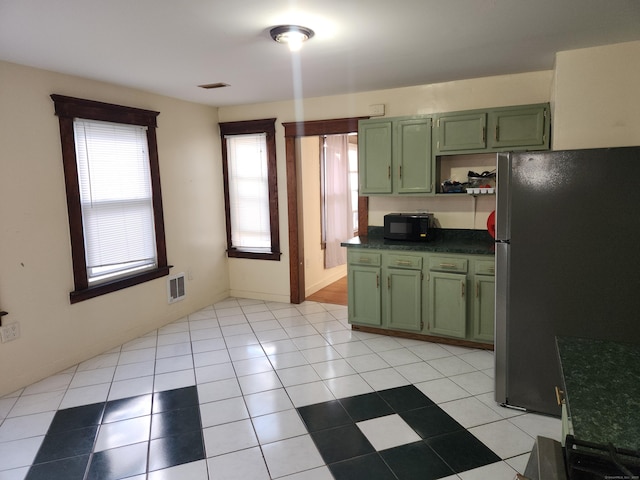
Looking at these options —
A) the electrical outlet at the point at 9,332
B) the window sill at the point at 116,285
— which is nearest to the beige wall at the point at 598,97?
the window sill at the point at 116,285

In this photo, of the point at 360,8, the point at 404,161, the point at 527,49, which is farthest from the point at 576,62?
the point at 360,8

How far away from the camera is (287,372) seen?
3.20 m

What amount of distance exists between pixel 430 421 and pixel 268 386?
115 cm

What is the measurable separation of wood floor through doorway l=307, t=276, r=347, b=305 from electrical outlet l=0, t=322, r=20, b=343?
3.04 metres

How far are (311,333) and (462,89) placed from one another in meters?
2.71

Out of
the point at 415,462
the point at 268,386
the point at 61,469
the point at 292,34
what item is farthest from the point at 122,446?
the point at 292,34

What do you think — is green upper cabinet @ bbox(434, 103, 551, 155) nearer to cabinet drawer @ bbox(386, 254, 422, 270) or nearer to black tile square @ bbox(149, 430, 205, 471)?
cabinet drawer @ bbox(386, 254, 422, 270)

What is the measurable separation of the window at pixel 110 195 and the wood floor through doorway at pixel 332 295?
1911mm

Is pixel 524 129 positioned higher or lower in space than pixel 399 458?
higher

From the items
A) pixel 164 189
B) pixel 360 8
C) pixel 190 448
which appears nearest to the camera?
pixel 360 8

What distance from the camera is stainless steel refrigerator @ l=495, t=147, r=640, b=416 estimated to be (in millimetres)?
2250

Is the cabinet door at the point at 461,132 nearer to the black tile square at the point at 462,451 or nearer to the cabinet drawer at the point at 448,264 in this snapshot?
the cabinet drawer at the point at 448,264

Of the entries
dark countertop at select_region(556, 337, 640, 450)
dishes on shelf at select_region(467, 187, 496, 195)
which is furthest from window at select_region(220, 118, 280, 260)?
dark countertop at select_region(556, 337, 640, 450)

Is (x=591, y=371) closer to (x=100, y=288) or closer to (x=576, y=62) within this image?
(x=576, y=62)
